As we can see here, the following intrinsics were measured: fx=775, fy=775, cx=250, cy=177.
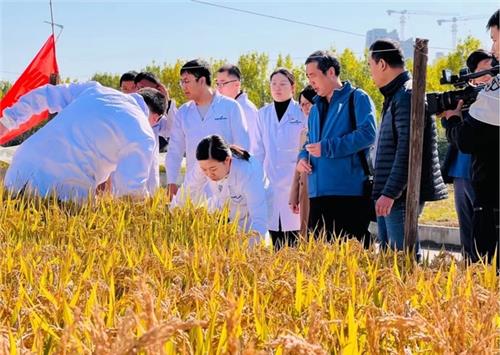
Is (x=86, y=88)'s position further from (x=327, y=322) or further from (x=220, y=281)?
(x=327, y=322)

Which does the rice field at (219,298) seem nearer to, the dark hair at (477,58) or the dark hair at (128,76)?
the dark hair at (477,58)

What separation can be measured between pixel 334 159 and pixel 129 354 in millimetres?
3822

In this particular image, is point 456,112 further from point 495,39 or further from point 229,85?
point 229,85

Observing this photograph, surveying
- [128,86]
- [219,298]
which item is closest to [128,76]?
[128,86]

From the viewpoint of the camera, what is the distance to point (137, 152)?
13.7ft

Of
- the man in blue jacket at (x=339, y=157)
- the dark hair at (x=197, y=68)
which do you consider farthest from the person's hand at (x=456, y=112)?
the dark hair at (x=197, y=68)

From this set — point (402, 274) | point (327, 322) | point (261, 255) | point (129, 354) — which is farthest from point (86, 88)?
point (129, 354)

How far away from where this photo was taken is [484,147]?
3641 millimetres

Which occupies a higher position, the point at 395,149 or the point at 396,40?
the point at 396,40

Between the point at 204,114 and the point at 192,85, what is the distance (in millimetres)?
268

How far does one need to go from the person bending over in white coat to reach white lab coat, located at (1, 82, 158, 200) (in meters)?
0.41

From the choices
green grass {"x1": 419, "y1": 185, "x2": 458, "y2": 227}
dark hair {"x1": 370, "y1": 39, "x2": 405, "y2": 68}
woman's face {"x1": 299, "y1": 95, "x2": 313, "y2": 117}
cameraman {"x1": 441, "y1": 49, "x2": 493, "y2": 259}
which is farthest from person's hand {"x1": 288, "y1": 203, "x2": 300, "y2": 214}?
green grass {"x1": 419, "y1": 185, "x2": 458, "y2": 227}

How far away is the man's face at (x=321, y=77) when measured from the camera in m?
4.87

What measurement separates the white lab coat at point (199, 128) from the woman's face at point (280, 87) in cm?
66
